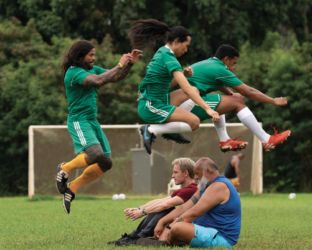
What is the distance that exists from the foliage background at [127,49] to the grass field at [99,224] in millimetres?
6048

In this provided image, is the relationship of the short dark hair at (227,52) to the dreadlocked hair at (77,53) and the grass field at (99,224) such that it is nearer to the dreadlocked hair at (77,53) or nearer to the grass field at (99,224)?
the dreadlocked hair at (77,53)

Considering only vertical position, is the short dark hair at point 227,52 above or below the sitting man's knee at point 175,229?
above

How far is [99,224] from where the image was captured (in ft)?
52.0

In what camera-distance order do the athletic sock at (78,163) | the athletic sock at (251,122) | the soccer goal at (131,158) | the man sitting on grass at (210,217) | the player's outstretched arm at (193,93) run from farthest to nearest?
1. the soccer goal at (131,158)
2. the athletic sock at (251,122)
3. the athletic sock at (78,163)
4. the man sitting on grass at (210,217)
5. the player's outstretched arm at (193,93)

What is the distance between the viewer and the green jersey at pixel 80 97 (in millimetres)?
12078

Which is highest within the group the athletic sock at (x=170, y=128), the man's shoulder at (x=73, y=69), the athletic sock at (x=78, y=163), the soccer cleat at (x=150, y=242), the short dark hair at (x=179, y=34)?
the short dark hair at (x=179, y=34)

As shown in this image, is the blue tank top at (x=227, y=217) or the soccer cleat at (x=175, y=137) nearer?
the blue tank top at (x=227, y=217)

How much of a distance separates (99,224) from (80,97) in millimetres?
4233

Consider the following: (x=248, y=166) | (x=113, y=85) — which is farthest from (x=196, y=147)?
(x=113, y=85)

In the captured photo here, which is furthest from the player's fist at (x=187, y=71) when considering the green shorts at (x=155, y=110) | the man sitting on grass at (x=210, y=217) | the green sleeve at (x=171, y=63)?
the man sitting on grass at (x=210, y=217)

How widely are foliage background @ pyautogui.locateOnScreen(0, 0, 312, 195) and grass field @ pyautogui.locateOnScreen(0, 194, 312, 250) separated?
6048mm

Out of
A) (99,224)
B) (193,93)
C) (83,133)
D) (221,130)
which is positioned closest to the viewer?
(193,93)

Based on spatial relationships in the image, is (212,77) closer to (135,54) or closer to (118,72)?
(135,54)

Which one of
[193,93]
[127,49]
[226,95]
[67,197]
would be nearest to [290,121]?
[127,49]
